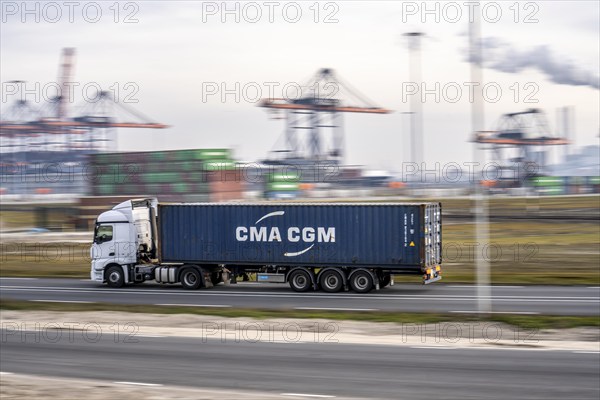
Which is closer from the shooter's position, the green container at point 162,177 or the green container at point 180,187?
the green container at point 180,187

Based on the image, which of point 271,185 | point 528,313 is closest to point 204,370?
point 528,313

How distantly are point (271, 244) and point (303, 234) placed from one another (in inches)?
52.0

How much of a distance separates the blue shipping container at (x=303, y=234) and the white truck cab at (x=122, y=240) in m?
0.94

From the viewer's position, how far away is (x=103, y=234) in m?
31.0

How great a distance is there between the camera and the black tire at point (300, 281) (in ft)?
93.2

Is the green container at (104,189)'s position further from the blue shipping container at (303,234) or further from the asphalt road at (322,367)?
the asphalt road at (322,367)

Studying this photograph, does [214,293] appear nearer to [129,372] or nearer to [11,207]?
[129,372]

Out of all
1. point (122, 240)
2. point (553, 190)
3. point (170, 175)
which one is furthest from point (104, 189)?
point (553, 190)

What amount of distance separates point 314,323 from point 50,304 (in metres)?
10.5

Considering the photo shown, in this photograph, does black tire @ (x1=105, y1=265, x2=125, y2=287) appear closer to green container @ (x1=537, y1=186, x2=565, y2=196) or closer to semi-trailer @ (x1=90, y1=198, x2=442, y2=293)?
semi-trailer @ (x1=90, y1=198, x2=442, y2=293)

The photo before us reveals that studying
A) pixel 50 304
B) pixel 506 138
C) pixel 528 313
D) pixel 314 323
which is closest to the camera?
pixel 314 323

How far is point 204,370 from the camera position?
14344 millimetres

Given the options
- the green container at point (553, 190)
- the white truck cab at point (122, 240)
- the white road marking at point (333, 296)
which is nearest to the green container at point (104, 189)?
the white road marking at point (333, 296)

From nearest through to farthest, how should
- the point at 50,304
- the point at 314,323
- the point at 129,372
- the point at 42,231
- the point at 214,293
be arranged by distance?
the point at 129,372, the point at 314,323, the point at 50,304, the point at 214,293, the point at 42,231
